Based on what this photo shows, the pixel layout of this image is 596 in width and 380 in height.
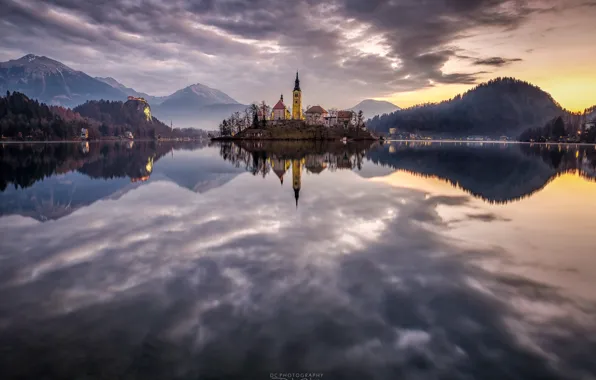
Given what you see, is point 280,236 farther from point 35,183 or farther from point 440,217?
point 35,183

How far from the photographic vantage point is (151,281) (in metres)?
11.8

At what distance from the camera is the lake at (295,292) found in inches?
301

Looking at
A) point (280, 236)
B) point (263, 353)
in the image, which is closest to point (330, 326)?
point (263, 353)

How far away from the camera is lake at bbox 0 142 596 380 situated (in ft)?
25.1

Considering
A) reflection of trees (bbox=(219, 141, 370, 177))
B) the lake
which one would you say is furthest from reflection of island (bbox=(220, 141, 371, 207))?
the lake

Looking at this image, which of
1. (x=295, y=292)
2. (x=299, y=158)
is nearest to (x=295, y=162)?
(x=299, y=158)

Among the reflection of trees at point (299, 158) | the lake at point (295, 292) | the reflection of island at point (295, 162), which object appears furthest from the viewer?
the reflection of trees at point (299, 158)

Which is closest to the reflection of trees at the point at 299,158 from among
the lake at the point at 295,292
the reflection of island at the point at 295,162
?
the reflection of island at the point at 295,162

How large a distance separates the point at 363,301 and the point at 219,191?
23.8m

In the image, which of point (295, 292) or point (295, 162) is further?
point (295, 162)

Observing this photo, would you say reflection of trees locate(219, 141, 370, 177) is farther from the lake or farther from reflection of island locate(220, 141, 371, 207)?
the lake

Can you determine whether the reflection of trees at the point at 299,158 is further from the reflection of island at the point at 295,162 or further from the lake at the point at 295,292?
the lake at the point at 295,292

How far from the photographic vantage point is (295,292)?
11.0 metres

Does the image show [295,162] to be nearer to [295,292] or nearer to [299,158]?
[299,158]
